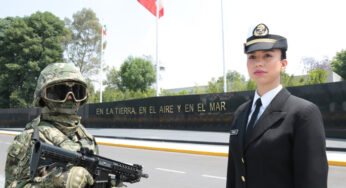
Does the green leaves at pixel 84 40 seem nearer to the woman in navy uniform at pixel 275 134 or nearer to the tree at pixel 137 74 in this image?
the tree at pixel 137 74

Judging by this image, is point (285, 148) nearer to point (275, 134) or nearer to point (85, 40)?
point (275, 134)

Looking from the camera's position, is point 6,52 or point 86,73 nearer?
point 6,52

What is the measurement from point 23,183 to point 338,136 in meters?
12.9

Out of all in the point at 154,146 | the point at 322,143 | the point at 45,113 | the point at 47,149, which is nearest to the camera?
the point at 322,143

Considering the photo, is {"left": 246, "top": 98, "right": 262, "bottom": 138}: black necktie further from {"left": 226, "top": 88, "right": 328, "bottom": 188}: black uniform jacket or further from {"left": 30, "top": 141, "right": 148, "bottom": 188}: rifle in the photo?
{"left": 30, "top": 141, "right": 148, "bottom": 188}: rifle

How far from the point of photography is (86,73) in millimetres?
40531

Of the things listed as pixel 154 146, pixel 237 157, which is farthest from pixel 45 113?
pixel 154 146

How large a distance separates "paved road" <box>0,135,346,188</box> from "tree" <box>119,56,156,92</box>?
44.4 meters

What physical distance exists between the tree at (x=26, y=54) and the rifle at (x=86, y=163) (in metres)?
36.9

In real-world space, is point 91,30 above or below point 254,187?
above

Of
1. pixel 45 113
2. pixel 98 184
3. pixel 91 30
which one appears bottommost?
pixel 98 184

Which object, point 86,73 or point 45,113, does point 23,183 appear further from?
point 86,73

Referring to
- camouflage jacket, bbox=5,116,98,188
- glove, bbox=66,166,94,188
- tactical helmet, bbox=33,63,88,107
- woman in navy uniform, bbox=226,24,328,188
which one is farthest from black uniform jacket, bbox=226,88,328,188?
tactical helmet, bbox=33,63,88,107

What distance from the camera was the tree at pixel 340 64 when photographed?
4003 cm
